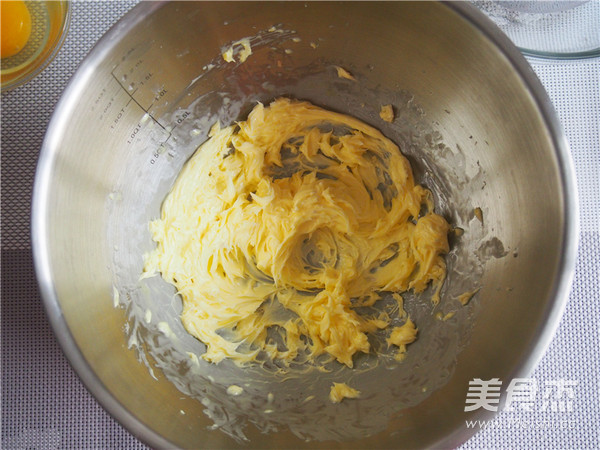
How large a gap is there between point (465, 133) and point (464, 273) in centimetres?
43

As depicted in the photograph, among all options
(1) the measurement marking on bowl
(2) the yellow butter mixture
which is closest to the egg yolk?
(1) the measurement marking on bowl

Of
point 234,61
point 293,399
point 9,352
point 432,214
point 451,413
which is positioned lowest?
point 293,399

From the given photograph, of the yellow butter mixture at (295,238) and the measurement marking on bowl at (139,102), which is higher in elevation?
the measurement marking on bowl at (139,102)

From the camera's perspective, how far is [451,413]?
1.30m

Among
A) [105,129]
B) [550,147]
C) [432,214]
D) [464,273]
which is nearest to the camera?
[550,147]

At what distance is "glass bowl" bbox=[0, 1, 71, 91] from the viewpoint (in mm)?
1691

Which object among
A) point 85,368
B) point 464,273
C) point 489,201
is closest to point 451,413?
point 464,273

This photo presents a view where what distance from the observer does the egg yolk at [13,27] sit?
5.30 ft

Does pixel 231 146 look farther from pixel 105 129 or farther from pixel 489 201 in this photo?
pixel 489 201

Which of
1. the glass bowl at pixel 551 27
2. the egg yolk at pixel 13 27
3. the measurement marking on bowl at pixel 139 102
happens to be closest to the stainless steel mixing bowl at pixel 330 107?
the measurement marking on bowl at pixel 139 102

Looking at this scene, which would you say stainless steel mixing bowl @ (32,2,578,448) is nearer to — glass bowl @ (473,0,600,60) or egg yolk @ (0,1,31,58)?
glass bowl @ (473,0,600,60)

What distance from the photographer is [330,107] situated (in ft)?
5.62

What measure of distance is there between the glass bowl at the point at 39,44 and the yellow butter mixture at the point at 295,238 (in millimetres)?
636

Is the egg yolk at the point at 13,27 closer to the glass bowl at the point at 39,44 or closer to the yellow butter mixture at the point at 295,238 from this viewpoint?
the glass bowl at the point at 39,44
